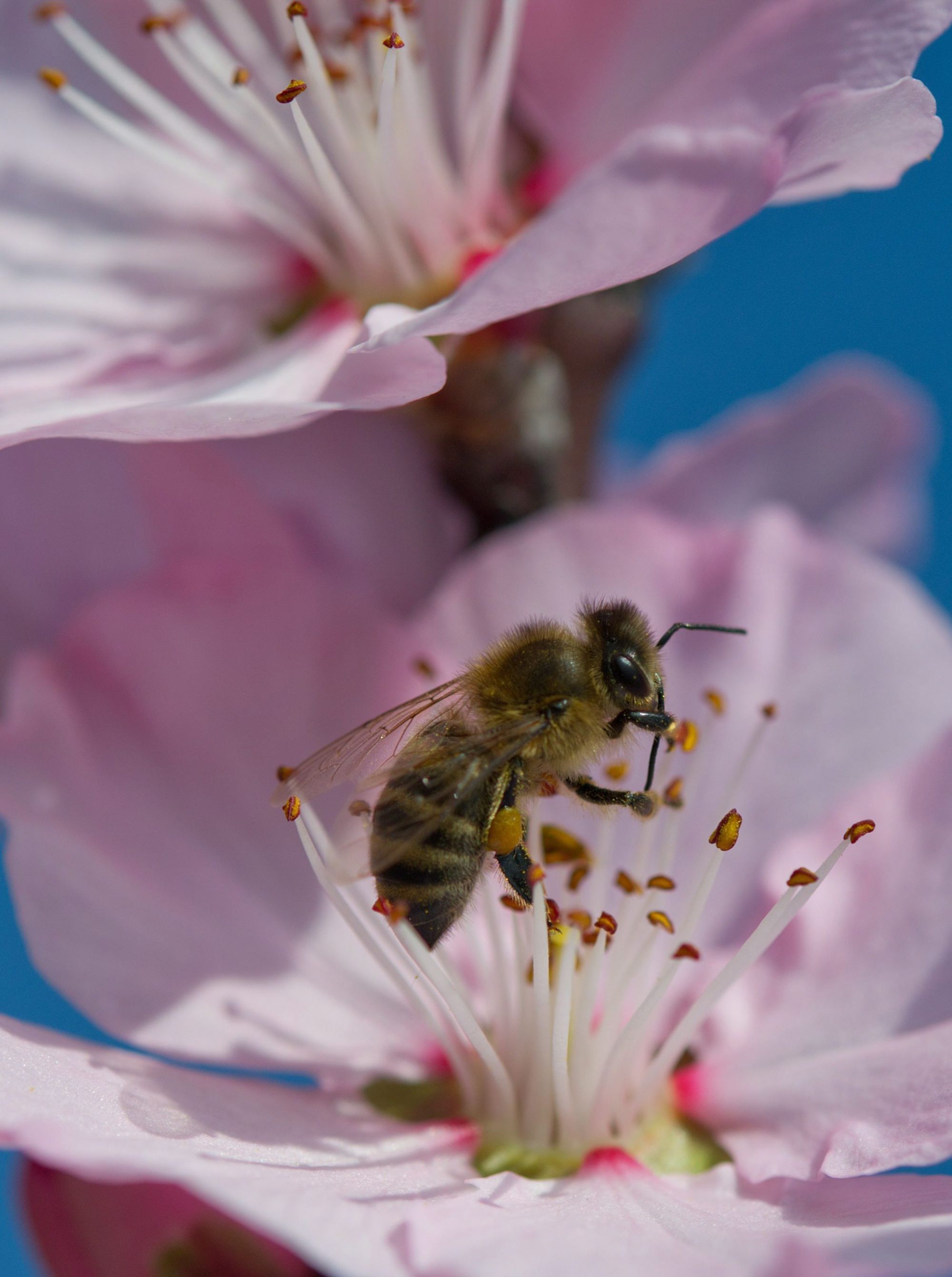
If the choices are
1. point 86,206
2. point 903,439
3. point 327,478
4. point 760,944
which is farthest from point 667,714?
point 903,439

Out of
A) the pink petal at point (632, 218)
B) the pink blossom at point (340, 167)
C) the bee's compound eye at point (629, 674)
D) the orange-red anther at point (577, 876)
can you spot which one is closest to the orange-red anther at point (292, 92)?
the pink blossom at point (340, 167)

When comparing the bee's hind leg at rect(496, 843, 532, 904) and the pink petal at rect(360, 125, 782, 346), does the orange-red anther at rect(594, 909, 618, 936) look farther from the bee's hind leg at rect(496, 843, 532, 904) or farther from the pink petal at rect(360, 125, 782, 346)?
the pink petal at rect(360, 125, 782, 346)

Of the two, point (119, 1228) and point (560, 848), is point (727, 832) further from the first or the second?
point (119, 1228)

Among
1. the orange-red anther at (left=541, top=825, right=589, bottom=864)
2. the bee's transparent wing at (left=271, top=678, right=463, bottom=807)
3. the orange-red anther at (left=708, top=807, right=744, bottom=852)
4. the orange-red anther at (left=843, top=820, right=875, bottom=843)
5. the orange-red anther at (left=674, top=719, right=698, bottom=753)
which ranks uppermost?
the bee's transparent wing at (left=271, top=678, right=463, bottom=807)

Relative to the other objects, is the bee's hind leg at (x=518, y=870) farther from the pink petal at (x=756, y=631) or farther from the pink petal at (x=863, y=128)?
the pink petal at (x=863, y=128)

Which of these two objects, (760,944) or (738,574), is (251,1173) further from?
(738,574)

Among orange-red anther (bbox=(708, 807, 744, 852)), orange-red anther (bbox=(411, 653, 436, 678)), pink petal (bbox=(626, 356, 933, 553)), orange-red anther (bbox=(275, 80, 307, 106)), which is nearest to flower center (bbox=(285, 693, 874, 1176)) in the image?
orange-red anther (bbox=(708, 807, 744, 852))

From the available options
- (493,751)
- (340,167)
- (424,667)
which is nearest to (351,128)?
(340,167)
